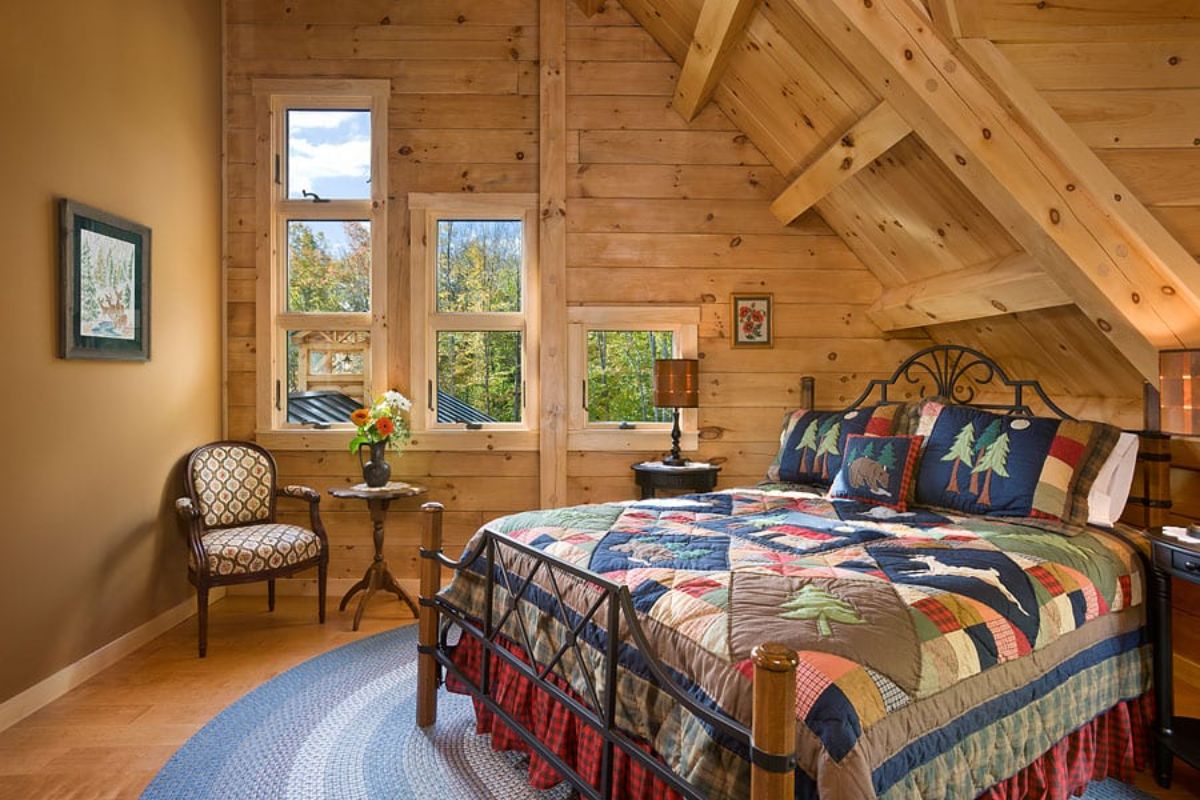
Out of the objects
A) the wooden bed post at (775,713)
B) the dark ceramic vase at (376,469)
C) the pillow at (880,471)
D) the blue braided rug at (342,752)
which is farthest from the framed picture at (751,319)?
the wooden bed post at (775,713)

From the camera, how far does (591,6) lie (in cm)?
395

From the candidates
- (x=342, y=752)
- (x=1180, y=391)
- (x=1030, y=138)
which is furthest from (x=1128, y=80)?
(x=342, y=752)

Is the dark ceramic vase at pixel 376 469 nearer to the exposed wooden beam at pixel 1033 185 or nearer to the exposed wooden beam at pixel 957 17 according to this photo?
the exposed wooden beam at pixel 1033 185

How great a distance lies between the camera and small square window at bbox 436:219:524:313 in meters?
4.18

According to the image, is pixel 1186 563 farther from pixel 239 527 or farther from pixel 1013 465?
pixel 239 527

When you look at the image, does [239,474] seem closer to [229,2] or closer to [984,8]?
[229,2]

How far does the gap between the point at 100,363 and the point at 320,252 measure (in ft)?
4.52

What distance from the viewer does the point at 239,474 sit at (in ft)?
12.3

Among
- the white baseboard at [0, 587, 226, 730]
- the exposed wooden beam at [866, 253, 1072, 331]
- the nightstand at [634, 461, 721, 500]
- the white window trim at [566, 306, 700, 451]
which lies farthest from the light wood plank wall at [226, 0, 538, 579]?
the exposed wooden beam at [866, 253, 1072, 331]

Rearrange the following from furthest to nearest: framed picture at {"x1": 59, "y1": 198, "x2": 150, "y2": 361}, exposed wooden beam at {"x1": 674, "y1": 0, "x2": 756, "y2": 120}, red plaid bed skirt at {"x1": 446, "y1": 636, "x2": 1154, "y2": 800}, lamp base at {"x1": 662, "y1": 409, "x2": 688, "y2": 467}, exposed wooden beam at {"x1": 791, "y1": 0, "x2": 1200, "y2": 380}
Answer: lamp base at {"x1": 662, "y1": 409, "x2": 688, "y2": 467}, exposed wooden beam at {"x1": 674, "y1": 0, "x2": 756, "y2": 120}, framed picture at {"x1": 59, "y1": 198, "x2": 150, "y2": 361}, exposed wooden beam at {"x1": 791, "y1": 0, "x2": 1200, "y2": 380}, red plaid bed skirt at {"x1": 446, "y1": 636, "x2": 1154, "y2": 800}

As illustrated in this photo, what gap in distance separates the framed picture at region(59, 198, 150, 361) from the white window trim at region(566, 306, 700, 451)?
2033 mm

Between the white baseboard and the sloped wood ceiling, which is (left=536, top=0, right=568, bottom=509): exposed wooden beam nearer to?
the sloped wood ceiling

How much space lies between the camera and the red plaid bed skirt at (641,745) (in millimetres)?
1669

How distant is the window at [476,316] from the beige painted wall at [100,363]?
3.71ft
